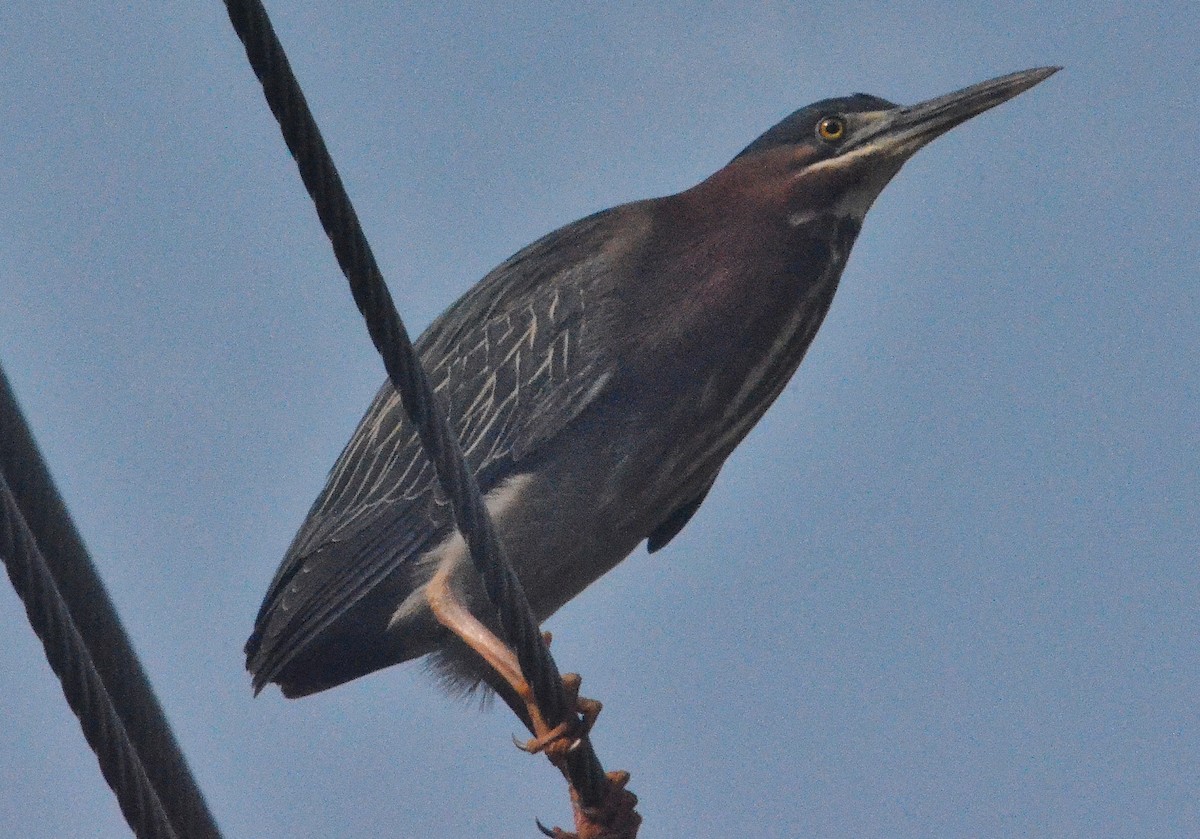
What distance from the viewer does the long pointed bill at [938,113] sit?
18.5ft

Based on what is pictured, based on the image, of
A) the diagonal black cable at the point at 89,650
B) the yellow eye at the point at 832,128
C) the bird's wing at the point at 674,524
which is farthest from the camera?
the bird's wing at the point at 674,524

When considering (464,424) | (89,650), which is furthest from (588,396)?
(89,650)

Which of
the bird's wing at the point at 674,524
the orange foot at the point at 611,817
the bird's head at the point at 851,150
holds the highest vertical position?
the bird's head at the point at 851,150

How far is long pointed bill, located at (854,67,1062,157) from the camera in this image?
222 inches

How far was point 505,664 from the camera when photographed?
4922 mm

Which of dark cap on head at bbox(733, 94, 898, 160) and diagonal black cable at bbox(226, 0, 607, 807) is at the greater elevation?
dark cap on head at bbox(733, 94, 898, 160)

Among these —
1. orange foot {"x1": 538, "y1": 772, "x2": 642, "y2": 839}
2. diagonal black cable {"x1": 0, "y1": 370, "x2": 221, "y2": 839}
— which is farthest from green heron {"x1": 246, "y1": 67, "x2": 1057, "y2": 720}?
diagonal black cable {"x1": 0, "y1": 370, "x2": 221, "y2": 839}

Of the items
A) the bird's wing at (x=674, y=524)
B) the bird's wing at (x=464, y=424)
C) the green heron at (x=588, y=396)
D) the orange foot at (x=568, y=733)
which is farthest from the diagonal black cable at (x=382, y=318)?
the bird's wing at (x=674, y=524)

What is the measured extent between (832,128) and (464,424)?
1541 millimetres

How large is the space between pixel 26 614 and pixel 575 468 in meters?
2.56

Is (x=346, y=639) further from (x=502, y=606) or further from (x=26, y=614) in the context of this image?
(x=26, y=614)

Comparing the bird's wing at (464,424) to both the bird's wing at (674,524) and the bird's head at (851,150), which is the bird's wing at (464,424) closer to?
the bird's head at (851,150)

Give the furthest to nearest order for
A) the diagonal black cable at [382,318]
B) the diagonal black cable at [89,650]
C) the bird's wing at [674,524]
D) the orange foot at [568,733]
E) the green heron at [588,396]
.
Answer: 1. the bird's wing at [674,524]
2. the green heron at [588,396]
3. the orange foot at [568,733]
4. the diagonal black cable at [382,318]
5. the diagonal black cable at [89,650]

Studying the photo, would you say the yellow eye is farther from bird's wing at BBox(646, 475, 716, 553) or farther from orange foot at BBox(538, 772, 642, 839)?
orange foot at BBox(538, 772, 642, 839)
